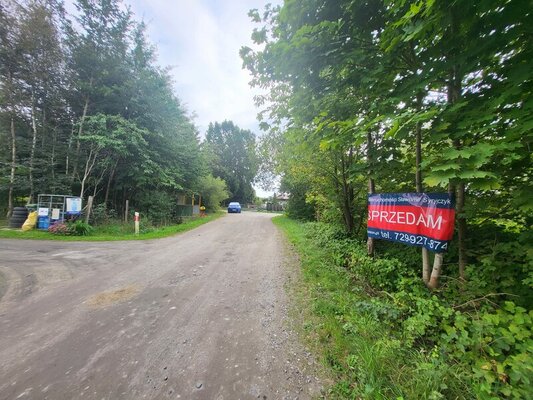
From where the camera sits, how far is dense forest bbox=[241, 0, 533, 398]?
1935 millimetres

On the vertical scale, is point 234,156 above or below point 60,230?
above

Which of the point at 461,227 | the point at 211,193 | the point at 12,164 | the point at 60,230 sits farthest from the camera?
the point at 211,193

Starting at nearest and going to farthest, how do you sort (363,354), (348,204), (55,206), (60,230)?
(363,354), (348,204), (60,230), (55,206)

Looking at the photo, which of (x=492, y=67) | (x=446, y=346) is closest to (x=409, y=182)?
(x=492, y=67)

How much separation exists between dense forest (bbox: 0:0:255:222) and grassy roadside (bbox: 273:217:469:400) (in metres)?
11.8

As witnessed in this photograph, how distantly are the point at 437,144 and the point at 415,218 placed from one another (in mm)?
1164

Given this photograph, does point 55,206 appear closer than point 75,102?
Yes

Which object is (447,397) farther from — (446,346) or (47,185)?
(47,185)

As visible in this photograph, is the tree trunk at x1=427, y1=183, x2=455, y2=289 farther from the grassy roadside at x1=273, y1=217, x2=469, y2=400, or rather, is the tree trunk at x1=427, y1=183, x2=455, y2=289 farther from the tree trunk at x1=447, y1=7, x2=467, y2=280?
the grassy roadside at x1=273, y1=217, x2=469, y2=400

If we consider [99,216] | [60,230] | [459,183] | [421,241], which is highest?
[459,183]

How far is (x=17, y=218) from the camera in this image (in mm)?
9695

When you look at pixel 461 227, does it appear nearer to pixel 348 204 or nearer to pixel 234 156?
pixel 348 204

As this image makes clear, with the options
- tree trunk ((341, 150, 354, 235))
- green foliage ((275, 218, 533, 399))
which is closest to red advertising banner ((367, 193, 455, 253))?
green foliage ((275, 218, 533, 399))

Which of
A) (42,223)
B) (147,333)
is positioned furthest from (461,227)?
(42,223)
